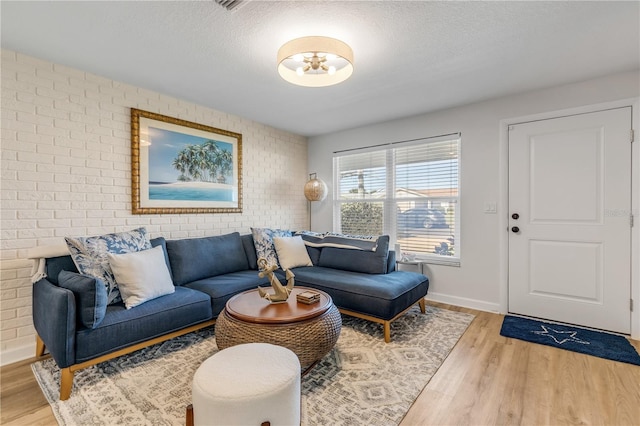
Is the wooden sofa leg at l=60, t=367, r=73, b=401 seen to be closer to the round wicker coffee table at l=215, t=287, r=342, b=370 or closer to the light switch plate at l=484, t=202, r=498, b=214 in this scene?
the round wicker coffee table at l=215, t=287, r=342, b=370

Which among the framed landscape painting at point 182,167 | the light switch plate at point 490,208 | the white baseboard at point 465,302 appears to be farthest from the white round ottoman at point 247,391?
the light switch plate at point 490,208

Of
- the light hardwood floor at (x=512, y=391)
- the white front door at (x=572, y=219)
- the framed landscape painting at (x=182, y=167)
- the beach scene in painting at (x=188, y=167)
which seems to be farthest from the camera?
the beach scene in painting at (x=188, y=167)

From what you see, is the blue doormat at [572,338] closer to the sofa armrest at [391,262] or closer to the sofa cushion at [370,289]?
the sofa cushion at [370,289]

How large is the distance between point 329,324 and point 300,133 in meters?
3.32

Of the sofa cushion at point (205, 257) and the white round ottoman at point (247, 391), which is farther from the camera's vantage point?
the sofa cushion at point (205, 257)

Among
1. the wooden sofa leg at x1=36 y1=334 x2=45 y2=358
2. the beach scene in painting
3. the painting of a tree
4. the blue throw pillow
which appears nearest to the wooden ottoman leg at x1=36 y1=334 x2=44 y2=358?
the wooden sofa leg at x1=36 y1=334 x2=45 y2=358

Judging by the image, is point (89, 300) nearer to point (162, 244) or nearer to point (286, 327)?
point (162, 244)

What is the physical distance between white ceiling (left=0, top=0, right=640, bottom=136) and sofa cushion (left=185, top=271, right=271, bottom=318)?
73.7 inches

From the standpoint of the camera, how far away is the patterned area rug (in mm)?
1621

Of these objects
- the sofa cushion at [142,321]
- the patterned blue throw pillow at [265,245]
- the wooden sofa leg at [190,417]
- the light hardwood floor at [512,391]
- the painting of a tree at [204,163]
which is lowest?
the light hardwood floor at [512,391]

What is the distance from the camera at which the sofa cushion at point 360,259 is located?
10.3 ft

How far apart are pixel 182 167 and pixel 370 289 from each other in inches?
92.3

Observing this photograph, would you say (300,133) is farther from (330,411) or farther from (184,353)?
(330,411)

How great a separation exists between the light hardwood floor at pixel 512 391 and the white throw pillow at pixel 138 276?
2.34 ft
